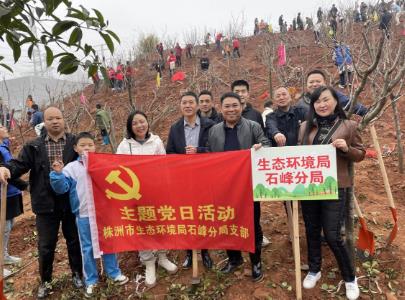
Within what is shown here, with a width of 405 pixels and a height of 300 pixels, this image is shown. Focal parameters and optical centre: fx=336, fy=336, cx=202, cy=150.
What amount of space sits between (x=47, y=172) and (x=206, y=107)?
1.94 m

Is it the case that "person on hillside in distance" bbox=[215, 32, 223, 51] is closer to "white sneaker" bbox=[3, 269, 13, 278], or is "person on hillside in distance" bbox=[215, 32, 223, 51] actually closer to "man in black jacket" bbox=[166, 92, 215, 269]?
"man in black jacket" bbox=[166, 92, 215, 269]

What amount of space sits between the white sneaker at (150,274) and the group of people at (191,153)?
11 mm

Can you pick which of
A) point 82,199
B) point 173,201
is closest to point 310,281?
point 173,201

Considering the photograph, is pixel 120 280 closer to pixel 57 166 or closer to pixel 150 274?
pixel 150 274

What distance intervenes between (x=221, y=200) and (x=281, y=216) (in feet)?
6.56

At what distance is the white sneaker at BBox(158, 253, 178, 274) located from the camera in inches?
151

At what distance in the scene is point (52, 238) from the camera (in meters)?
3.46

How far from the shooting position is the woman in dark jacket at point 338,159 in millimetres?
2939

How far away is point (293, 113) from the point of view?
12.3ft

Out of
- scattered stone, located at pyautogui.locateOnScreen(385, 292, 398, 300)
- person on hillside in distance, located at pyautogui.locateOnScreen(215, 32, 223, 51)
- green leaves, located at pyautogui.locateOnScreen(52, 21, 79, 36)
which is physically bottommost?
scattered stone, located at pyautogui.locateOnScreen(385, 292, 398, 300)

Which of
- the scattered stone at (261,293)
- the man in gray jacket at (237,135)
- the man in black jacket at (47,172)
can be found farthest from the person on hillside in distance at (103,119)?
the scattered stone at (261,293)

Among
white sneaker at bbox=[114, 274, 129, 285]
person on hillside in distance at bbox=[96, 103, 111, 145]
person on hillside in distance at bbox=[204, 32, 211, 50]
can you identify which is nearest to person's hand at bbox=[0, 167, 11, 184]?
white sneaker at bbox=[114, 274, 129, 285]

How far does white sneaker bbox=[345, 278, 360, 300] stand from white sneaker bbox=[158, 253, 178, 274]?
180 cm

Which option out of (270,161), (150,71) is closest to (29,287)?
(270,161)
